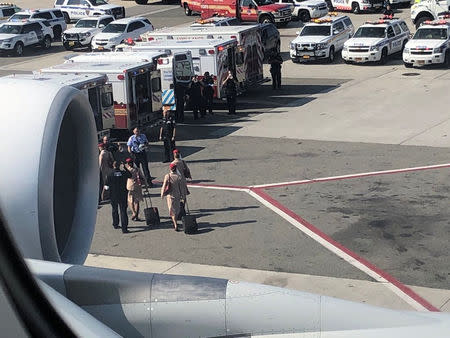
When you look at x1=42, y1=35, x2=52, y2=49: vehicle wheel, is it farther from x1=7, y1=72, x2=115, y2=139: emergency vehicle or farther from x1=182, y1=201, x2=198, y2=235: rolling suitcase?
x1=182, y1=201, x2=198, y2=235: rolling suitcase

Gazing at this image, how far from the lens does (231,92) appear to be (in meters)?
28.7

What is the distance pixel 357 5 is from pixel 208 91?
25.7 m

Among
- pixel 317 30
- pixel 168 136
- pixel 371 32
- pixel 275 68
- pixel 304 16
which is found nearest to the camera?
pixel 168 136

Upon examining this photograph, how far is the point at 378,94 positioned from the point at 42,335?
28.9 metres

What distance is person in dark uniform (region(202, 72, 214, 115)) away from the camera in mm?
28688

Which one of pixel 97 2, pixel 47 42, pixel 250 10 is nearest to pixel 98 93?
pixel 47 42

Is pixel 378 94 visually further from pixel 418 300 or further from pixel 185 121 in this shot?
pixel 418 300

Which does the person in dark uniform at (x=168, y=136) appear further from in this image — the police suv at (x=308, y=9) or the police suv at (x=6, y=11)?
the police suv at (x=6, y=11)

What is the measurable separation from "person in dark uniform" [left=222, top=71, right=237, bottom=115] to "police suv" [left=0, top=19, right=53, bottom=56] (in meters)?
18.4

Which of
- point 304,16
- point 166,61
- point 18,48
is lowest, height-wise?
point 18,48

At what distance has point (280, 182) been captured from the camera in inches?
804

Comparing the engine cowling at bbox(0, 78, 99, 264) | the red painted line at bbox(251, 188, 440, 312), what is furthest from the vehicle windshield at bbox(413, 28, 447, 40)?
the engine cowling at bbox(0, 78, 99, 264)

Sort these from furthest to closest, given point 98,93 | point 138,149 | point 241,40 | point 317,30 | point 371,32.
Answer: point 317,30
point 371,32
point 241,40
point 98,93
point 138,149

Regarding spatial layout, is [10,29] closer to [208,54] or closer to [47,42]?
[47,42]
